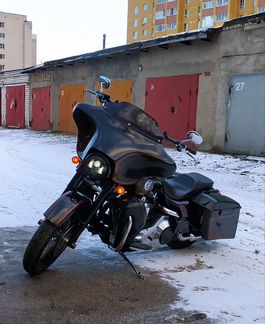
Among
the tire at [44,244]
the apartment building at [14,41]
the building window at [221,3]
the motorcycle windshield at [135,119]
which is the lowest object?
the tire at [44,244]

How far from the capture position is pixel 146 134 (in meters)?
3.75

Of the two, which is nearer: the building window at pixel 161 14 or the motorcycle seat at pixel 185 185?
the motorcycle seat at pixel 185 185

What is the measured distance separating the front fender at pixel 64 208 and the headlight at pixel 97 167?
0.23 meters

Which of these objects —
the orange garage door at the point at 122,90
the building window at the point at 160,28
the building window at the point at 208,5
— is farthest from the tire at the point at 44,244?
the building window at the point at 160,28

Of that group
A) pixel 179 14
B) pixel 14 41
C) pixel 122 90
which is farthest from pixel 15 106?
pixel 14 41

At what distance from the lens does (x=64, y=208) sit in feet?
11.5

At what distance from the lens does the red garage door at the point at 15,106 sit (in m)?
26.5

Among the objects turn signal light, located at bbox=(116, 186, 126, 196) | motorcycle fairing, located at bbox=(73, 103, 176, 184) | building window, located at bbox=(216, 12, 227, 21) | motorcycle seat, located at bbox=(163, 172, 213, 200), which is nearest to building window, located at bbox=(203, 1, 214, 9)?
building window, located at bbox=(216, 12, 227, 21)

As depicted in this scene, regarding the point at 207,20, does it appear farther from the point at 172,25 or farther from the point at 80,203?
the point at 80,203

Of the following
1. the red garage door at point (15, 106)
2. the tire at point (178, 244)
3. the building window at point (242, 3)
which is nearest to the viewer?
the tire at point (178, 244)

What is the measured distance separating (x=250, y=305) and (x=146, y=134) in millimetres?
1570

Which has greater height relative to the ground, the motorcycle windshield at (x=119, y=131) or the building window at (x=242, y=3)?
the building window at (x=242, y=3)

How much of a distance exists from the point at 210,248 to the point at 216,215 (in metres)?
0.53

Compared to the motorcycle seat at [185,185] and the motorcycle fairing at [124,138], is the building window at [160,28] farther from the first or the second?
the motorcycle fairing at [124,138]
